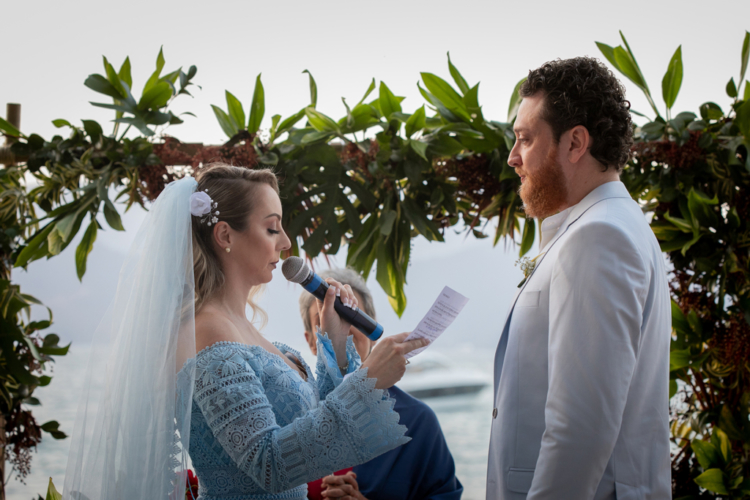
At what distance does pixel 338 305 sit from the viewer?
1533 mm

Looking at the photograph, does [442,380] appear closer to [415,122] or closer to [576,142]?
[415,122]

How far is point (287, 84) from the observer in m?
2.71

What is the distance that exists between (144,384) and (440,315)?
2.32ft

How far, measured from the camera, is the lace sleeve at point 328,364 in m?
1.61

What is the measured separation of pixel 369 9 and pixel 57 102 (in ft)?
5.36

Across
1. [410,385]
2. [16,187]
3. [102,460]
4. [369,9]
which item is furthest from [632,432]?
[16,187]

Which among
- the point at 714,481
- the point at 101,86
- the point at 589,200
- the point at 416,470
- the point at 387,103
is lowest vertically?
the point at 714,481

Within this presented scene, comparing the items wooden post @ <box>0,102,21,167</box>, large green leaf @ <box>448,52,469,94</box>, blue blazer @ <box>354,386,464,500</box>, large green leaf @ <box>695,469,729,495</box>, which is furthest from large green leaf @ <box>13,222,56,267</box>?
large green leaf @ <box>695,469,729,495</box>

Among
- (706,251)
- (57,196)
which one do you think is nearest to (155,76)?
(57,196)

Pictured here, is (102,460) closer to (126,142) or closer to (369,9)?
(126,142)

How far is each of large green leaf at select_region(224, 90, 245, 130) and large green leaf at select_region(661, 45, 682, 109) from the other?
5.46 feet

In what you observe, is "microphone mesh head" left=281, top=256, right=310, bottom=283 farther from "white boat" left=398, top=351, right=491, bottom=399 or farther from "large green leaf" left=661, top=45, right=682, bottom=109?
"white boat" left=398, top=351, right=491, bottom=399

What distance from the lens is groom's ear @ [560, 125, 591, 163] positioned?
1.32 m

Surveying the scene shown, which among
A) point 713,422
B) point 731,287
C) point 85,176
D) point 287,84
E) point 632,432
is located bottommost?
point 713,422
